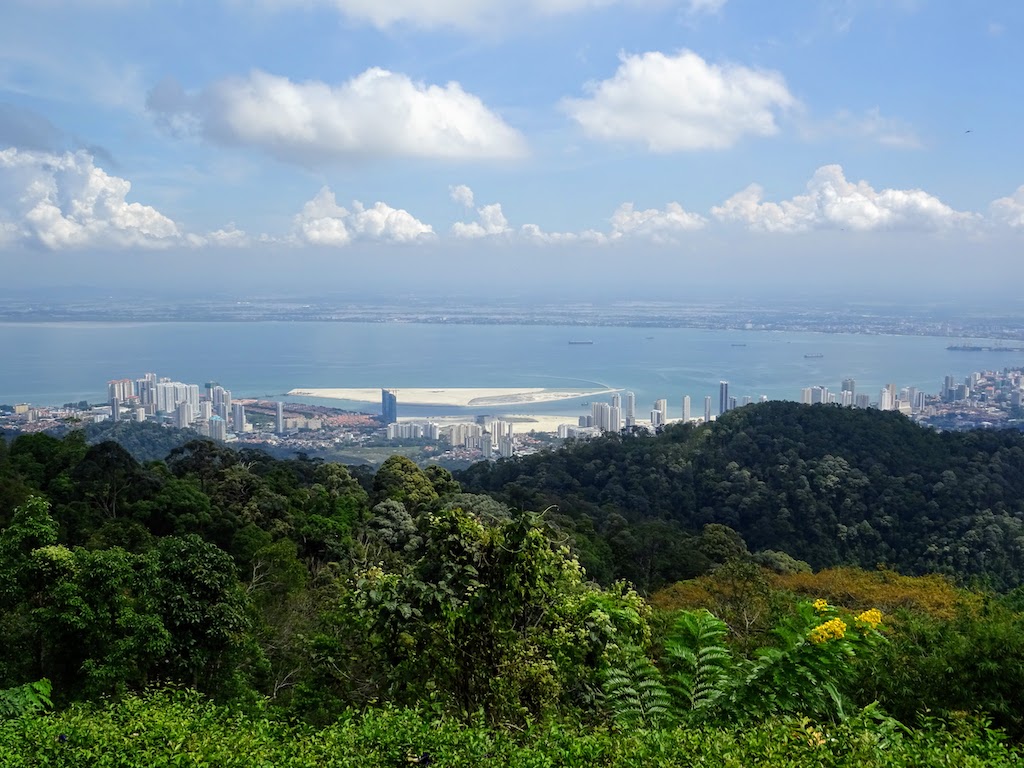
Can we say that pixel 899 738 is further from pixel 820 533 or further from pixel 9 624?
pixel 820 533

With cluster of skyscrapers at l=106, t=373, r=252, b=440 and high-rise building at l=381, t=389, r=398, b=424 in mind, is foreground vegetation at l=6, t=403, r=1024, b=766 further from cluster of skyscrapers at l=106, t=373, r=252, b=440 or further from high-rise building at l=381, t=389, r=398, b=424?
high-rise building at l=381, t=389, r=398, b=424

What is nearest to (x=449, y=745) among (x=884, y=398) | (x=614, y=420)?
(x=614, y=420)

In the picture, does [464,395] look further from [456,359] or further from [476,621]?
[476,621]

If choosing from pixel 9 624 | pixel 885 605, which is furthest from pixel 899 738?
pixel 885 605

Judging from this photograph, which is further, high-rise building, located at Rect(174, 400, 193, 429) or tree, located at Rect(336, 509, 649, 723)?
high-rise building, located at Rect(174, 400, 193, 429)

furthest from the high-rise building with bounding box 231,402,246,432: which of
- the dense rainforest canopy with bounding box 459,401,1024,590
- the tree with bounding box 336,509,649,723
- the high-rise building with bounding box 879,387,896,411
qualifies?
the tree with bounding box 336,509,649,723

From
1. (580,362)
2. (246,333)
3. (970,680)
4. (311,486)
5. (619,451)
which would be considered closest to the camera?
(970,680)

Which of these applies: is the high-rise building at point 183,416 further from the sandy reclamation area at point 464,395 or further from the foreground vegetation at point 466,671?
the foreground vegetation at point 466,671
